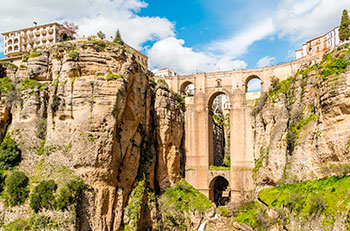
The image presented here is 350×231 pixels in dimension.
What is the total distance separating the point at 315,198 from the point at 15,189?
23.0m

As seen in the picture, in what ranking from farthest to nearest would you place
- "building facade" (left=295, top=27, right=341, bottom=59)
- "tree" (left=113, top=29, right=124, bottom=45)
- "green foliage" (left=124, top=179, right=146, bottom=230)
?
"tree" (left=113, top=29, right=124, bottom=45), "building facade" (left=295, top=27, right=341, bottom=59), "green foliage" (left=124, top=179, right=146, bottom=230)

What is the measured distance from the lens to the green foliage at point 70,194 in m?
25.5

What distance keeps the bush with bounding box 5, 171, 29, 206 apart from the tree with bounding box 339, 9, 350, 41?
32301mm

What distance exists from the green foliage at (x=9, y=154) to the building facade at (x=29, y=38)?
18.2 meters

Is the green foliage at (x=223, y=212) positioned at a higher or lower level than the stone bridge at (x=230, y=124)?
lower

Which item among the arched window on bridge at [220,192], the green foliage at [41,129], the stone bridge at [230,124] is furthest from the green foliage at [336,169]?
the green foliage at [41,129]

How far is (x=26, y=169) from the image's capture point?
2839 cm

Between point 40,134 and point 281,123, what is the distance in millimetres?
24150

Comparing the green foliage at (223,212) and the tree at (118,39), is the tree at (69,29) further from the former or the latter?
the green foliage at (223,212)

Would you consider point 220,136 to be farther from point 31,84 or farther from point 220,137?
point 31,84

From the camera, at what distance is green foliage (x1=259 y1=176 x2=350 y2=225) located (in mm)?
24156

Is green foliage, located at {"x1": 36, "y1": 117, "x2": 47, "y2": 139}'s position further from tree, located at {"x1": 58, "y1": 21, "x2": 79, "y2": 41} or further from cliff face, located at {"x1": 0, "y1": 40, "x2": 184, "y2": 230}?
tree, located at {"x1": 58, "y1": 21, "x2": 79, "y2": 41}

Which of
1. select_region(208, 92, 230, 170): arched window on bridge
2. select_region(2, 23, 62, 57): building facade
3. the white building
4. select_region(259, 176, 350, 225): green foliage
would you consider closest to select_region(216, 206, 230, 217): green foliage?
select_region(259, 176, 350, 225): green foliage

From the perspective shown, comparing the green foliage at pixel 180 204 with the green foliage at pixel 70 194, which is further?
the green foliage at pixel 180 204
